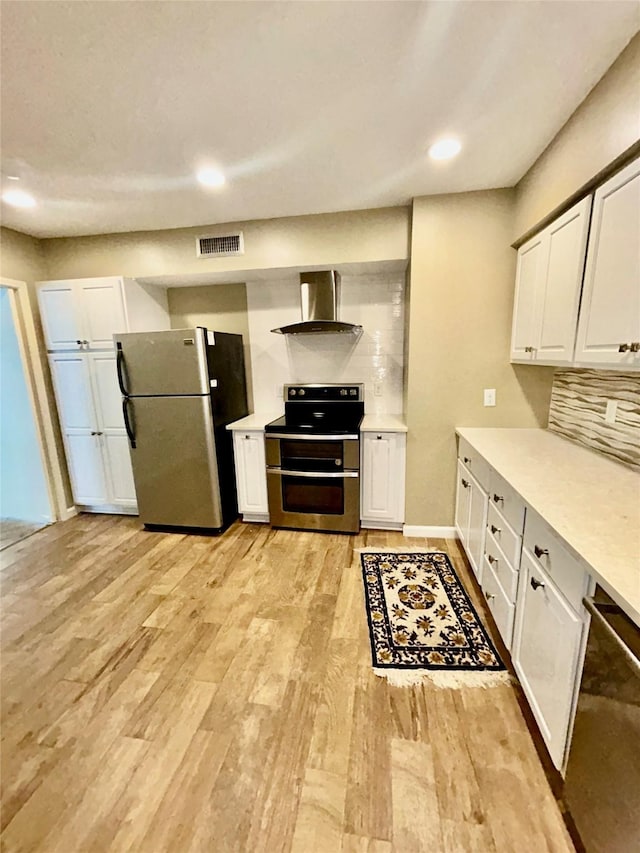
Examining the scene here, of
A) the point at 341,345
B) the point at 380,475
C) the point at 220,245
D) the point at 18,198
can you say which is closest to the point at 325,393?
the point at 341,345

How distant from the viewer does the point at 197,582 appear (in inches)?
92.1

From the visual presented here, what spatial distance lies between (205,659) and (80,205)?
298cm

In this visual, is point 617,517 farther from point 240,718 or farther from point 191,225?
point 191,225

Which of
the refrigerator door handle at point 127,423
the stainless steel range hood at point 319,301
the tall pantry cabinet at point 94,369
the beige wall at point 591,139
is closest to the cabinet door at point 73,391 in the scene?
the tall pantry cabinet at point 94,369

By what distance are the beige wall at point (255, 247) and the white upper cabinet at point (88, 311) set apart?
0.56ft

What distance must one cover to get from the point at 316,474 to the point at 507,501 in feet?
4.93

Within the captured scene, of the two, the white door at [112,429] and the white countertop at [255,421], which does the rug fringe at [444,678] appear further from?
the white door at [112,429]

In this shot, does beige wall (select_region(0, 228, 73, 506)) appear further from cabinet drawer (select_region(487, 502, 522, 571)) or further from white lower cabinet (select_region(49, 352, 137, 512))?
cabinet drawer (select_region(487, 502, 522, 571))

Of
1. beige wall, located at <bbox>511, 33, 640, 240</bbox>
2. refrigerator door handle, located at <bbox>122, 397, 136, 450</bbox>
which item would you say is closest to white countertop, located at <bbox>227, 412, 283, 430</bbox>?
refrigerator door handle, located at <bbox>122, 397, 136, 450</bbox>

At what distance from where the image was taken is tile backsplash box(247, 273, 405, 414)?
3.09 m

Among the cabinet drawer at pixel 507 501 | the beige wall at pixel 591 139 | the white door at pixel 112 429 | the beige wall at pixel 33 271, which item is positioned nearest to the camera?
the beige wall at pixel 591 139

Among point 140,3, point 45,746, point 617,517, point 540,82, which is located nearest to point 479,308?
point 540,82

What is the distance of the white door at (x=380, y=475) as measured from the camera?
2.75 metres

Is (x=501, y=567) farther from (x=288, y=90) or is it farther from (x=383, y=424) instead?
(x=288, y=90)
